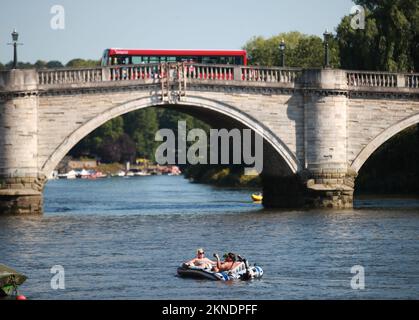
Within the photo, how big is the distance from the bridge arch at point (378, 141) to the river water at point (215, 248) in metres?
2.57

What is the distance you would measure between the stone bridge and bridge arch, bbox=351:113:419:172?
5cm

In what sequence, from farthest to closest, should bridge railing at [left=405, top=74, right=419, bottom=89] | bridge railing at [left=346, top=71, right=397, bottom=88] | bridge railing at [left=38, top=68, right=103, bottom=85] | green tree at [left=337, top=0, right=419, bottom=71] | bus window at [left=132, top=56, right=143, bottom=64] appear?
green tree at [left=337, top=0, right=419, bottom=71] → bridge railing at [left=405, top=74, right=419, bottom=89] → bus window at [left=132, top=56, right=143, bottom=64] → bridge railing at [left=346, top=71, right=397, bottom=88] → bridge railing at [left=38, top=68, right=103, bottom=85]

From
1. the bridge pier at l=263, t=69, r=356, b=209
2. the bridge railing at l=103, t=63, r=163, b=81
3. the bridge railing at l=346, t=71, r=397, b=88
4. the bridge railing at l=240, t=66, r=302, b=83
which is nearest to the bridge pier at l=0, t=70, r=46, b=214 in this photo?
the bridge railing at l=103, t=63, r=163, b=81

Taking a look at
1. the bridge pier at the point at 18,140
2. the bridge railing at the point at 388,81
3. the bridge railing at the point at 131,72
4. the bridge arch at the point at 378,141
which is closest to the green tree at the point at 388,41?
the bridge railing at the point at 388,81

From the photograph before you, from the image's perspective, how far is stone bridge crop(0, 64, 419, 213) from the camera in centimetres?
6194

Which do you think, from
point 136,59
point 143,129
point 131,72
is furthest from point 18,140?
point 143,129

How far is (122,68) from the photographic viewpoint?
64.7 m

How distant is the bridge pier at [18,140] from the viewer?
6147 cm

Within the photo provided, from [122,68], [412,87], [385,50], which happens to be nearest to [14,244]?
[122,68]

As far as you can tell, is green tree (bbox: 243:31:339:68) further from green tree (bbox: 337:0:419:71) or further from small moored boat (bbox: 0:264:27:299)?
small moored boat (bbox: 0:264:27:299)

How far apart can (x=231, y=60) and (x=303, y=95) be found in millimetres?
6533

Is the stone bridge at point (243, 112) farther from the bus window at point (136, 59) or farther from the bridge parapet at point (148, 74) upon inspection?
the bus window at point (136, 59)

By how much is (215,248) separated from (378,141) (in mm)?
20549

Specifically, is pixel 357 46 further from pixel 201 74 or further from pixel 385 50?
pixel 201 74
